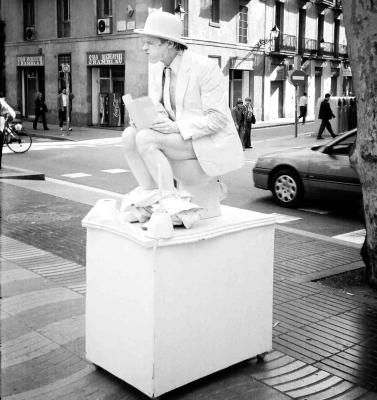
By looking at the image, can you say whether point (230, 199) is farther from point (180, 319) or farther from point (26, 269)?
point (180, 319)

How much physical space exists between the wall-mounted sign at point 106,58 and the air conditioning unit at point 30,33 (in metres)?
4.98

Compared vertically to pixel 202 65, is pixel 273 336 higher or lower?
lower

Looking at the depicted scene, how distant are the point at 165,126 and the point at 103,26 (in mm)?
29024

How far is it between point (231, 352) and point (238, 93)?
33.2 metres

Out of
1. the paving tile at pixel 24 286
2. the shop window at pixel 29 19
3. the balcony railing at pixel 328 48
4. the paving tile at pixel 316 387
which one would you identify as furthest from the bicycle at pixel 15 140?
the balcony railing at pixel 328 48

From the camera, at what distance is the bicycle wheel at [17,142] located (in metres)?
19.5

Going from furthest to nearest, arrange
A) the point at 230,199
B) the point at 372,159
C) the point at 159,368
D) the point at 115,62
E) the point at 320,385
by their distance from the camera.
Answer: the point at 115,62
the point at 230,199
the point at 372,159
the point at 320,385
the point at 159,368

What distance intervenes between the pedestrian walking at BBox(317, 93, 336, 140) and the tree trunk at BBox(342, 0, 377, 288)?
2072 cm

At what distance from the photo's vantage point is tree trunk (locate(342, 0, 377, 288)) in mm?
6105

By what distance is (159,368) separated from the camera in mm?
3814

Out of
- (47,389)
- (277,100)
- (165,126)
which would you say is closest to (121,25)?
(277,100)

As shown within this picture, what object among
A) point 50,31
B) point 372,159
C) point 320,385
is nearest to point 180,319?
point 320,385

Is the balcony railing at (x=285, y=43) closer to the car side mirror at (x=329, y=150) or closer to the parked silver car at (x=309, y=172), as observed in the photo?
the parked silver car at (x=309, y=172)

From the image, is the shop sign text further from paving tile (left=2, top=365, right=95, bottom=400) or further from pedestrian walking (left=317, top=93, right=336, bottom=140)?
paving tile (left=2, top=365, right=95, bottom=400)
